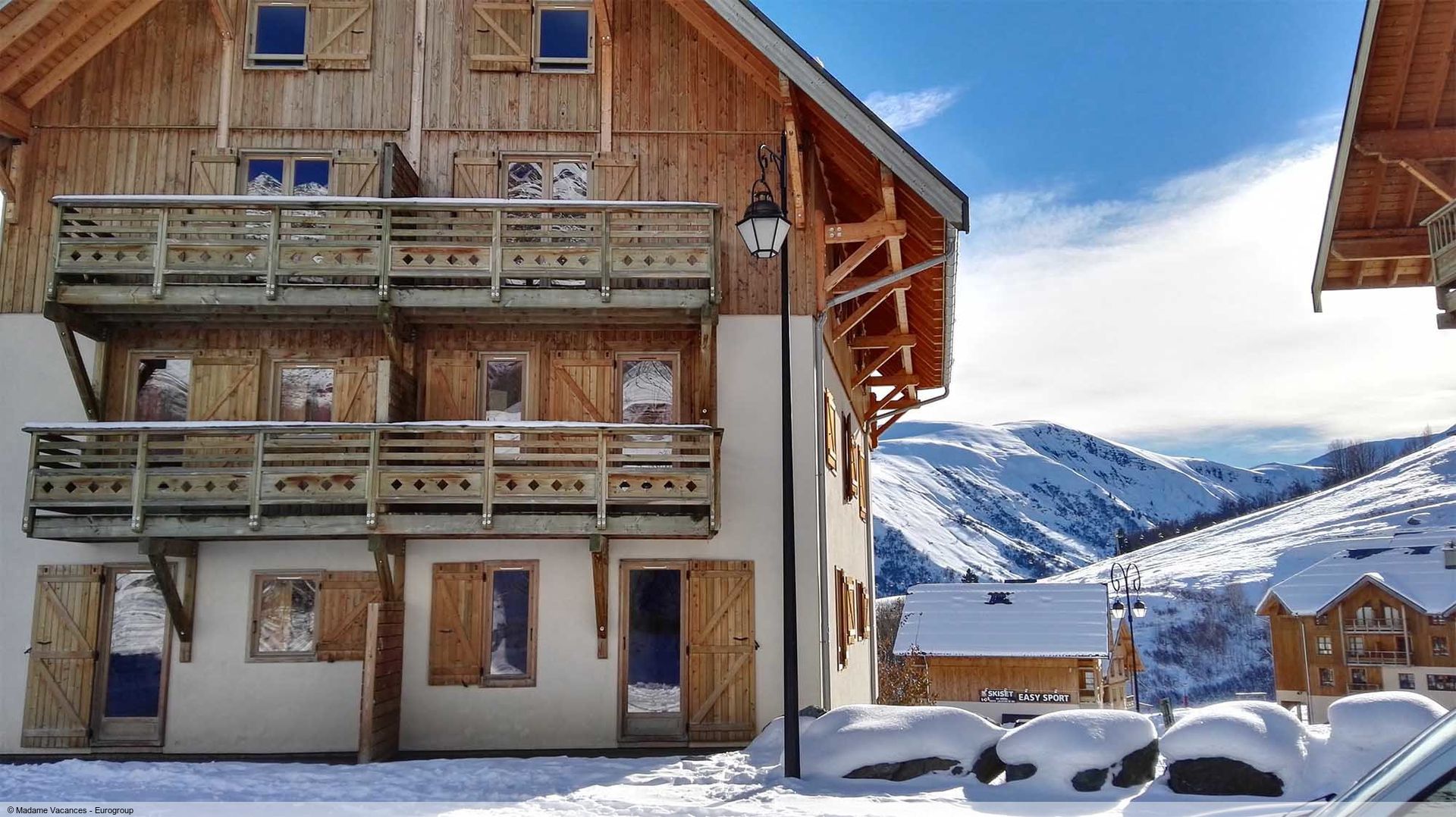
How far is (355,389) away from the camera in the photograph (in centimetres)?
1689

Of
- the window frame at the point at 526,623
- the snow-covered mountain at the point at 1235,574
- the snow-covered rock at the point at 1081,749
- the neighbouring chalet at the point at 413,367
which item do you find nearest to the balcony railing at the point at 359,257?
the neighbouring chalet at the point at 413,367

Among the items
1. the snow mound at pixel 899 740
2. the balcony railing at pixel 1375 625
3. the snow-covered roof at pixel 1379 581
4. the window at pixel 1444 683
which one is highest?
the snow-covered roof at pixel 1379 581

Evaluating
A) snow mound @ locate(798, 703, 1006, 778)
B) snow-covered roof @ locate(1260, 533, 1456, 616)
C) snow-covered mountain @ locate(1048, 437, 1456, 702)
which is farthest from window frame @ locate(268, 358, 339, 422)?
snow-covered mountain @ locate(1048, 437, 1456, 702)

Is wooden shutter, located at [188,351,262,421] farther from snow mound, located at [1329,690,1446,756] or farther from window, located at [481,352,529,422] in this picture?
snow mound, located at [1329,690,1446,756]

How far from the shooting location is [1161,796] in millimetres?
10031

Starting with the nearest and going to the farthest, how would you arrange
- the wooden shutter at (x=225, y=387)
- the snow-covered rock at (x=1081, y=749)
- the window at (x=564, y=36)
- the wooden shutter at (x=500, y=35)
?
the snow-covered rock at (x=1081, y=749) → the wooden shutter at (x=225, y=387) → the wooden shutter at (x=500, y=35) → the window at (x=564, y=36)

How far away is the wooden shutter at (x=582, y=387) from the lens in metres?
16.8

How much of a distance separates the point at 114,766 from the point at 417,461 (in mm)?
5240

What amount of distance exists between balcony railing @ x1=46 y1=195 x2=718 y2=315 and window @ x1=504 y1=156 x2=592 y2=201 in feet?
5.29

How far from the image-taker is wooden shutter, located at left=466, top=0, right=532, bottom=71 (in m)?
17.6

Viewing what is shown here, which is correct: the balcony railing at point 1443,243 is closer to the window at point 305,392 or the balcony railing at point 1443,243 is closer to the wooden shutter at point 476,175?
the wooden shutter at point 476,175

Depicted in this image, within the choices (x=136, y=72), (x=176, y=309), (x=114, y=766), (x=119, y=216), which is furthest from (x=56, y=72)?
(x=114, y=766)

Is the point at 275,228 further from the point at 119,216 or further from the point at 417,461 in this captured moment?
the point at 417,461

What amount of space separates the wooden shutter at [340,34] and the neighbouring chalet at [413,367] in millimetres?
49
